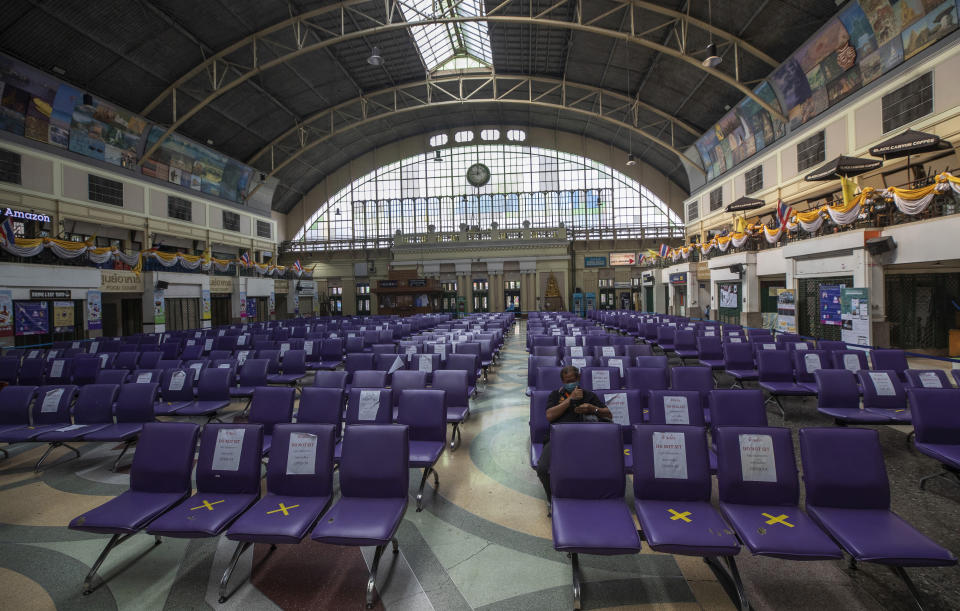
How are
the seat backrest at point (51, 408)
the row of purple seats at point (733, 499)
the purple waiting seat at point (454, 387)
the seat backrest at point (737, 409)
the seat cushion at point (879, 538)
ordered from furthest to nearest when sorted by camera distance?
the purple waiting seat at point (454, 387) < the seat backrest at point (51, 408) < the seat backrest at point (737, 409) < the row of purple seats at point (733, 499) < the seat cushion at point (879, 538)

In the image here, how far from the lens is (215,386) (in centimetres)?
613

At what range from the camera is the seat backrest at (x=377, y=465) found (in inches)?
119

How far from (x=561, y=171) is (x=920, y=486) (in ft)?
114

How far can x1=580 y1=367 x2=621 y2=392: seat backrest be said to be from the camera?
5430 mm

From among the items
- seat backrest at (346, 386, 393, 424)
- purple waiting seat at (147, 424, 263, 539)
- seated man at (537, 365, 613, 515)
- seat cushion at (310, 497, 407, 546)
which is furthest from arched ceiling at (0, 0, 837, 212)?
seat cushion at (310, 497, 407, 546)

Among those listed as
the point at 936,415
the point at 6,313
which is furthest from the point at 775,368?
the point at 6,313

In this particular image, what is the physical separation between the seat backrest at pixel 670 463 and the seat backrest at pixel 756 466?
0.14 meters

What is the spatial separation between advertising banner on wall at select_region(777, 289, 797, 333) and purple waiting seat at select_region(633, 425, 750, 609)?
12.8 meters

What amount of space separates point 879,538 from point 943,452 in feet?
7.33

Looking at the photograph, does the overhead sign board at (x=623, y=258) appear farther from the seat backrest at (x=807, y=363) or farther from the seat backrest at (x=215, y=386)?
the seat backrest at (x=215, y=386)

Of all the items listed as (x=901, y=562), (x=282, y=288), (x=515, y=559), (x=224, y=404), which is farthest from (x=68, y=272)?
(x=901, y=562)

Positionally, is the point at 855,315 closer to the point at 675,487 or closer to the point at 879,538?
the point at 879,538

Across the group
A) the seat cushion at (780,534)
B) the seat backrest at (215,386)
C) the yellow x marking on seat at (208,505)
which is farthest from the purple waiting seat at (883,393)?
the seat backrest at (215,386)

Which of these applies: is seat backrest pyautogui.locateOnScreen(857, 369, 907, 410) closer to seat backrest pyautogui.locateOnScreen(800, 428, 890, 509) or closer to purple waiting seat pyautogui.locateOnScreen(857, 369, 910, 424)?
purple waiting seat pyautogui.locateOnScreen(857, 369, 910, 424)
